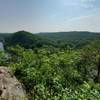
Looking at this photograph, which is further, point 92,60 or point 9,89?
point 92,60

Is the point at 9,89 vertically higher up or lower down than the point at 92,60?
higher up

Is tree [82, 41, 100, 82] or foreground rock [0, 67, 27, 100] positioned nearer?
foreground rock [0, 67, 27, 100]

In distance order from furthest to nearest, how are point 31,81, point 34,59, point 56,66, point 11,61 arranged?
point 11,61 < point 34,59 < point 56,66 < point 31,81

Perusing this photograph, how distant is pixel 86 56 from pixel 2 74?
1577cm

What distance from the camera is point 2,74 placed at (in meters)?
15.6

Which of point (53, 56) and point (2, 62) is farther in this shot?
point (2, 62)

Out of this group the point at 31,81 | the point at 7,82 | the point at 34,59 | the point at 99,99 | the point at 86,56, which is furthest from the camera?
the point at 86,56

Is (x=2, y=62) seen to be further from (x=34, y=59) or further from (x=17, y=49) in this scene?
(x=34, y=59)

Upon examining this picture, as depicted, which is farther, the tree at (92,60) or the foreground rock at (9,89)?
the tree at (92,60)

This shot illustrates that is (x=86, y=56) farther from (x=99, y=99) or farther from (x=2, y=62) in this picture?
(x=99, y=99)

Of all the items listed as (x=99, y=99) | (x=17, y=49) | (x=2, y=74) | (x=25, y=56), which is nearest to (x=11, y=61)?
(x=17, y=49)

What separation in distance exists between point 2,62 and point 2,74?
25.7 ft

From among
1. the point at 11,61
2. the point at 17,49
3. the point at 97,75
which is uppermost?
the point at 17,49

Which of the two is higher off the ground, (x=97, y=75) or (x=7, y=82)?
(x=7, y=82)
